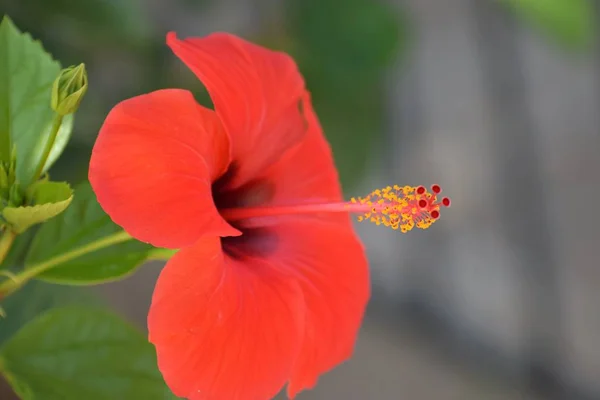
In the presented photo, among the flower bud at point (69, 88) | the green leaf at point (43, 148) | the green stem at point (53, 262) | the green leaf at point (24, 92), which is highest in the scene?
the flower bud at point (69, 88)

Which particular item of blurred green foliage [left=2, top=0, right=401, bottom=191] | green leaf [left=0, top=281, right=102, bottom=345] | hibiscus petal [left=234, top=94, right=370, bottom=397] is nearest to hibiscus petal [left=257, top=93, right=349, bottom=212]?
hibiscus petal [left=234, top=94, right=370, bottom=397]

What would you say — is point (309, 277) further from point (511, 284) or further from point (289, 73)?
point (511, 284)

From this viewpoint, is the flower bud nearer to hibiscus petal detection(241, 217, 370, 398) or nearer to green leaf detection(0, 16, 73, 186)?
green leaf detection(0, 16, 73, 186)

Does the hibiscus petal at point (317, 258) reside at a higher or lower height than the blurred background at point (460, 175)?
higher

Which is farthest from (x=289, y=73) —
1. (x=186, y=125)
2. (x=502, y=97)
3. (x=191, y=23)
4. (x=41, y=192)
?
(x=502, y=97)

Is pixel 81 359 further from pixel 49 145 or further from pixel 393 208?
pixel 393 208

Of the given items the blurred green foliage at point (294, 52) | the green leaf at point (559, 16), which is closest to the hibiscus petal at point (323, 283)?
the blurred green foliage at point (294, 52)

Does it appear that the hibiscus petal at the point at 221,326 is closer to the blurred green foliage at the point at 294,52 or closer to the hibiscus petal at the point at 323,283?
the hibiscus petal at the point at 323,283
